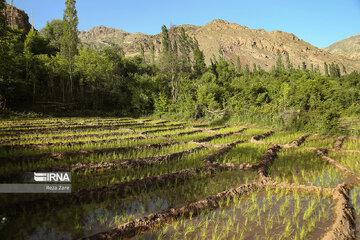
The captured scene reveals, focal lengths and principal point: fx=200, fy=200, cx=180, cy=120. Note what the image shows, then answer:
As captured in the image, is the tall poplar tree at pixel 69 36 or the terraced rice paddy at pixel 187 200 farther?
the tall poplar tree at pixel 69 36

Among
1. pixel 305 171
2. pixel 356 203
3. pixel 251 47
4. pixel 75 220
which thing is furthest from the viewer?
pixel 251 47

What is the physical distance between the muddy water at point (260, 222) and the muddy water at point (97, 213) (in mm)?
558

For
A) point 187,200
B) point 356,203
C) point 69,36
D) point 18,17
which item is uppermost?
point 18,17

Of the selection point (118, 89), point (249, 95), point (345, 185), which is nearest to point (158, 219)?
point (345, 185)

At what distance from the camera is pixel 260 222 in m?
2.68

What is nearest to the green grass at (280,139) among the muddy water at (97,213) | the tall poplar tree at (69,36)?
the muddy water at (97,213)

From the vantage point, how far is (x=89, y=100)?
979 inches

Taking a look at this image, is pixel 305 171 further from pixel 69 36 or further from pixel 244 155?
pixel 69 36

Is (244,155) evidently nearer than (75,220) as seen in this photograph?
No

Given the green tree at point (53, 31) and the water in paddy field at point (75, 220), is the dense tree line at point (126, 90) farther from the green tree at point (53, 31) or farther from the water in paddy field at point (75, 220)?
the water in paddy field at point (75, 220)

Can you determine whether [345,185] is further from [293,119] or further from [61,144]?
[293,119]

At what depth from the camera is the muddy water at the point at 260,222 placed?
238 cm

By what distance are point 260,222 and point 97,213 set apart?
7.37ft

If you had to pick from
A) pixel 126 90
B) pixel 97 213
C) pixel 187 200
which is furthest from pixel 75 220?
pixel 126 90
